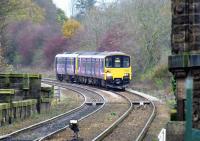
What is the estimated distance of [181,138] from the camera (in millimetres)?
11180

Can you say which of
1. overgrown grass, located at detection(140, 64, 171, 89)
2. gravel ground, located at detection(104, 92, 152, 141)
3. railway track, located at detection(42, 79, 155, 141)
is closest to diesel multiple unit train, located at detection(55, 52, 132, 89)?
overgrown grass, located at detection(140, 64, 171, 89)

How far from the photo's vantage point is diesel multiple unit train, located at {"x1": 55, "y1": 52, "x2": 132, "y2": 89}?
40438 millimetres

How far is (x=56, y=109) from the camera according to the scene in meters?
26.7

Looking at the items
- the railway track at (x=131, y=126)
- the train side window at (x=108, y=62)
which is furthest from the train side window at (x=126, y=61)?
the railway track at (x=131, y=126)

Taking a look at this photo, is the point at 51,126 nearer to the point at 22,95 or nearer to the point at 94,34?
the point at 22,95

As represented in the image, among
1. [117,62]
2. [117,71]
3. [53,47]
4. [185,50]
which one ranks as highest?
[53,47]

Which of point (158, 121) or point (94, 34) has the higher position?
point (94, 34)

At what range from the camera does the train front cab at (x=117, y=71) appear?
40250mm

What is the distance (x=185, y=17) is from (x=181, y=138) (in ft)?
8.45

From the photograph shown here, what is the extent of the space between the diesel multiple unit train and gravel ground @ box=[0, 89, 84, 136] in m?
3.56

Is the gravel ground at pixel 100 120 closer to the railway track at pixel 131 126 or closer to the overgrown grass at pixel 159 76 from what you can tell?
the railway track at pixel 131 126

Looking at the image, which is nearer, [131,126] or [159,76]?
Result: [131,126]

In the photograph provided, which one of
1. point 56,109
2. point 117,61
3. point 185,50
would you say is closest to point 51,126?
point 56,109

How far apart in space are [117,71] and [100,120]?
1924 cm
